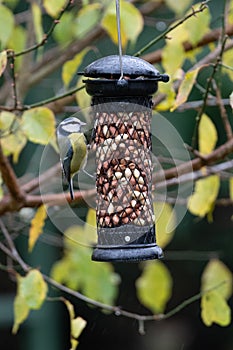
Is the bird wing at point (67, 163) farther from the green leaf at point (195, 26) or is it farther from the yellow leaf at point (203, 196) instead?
the yellow leaf at point (203, 196)

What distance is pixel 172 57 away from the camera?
7.43 feet

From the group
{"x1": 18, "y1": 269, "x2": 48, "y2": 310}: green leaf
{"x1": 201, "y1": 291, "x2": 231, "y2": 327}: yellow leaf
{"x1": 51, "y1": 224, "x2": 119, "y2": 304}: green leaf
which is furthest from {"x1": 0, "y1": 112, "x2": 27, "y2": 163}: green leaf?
{"x1": 51, "y1": 224, "x2": 119, "y2": 304}: green leaf

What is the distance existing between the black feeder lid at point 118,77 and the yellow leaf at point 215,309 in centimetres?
86

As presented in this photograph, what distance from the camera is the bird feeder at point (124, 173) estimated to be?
1.70m

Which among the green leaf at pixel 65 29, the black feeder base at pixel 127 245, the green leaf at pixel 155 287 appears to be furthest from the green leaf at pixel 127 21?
the green leaf at pixel 155 287

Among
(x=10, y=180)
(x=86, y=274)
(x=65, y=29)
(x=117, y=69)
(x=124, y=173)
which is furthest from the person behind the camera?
(x=86, y=274)

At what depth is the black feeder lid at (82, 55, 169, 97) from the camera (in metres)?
1.63

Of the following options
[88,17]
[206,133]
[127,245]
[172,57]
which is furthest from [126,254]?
[88,17]

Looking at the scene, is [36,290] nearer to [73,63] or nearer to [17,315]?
[17,315]

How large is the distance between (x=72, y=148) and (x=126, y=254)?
240mm

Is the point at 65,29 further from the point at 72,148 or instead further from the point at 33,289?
the point at 72,148

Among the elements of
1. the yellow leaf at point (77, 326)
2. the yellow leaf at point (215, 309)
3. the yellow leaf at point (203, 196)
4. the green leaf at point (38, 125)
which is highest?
the green leaf at point (38, 125)

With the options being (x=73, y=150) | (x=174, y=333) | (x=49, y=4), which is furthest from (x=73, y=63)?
(x=174, y=333)

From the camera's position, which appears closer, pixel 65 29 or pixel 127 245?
pixel 127 245
